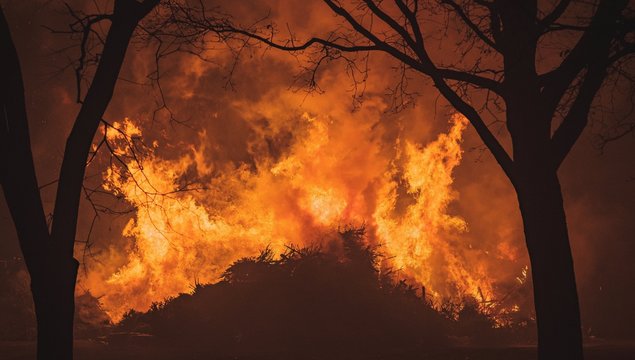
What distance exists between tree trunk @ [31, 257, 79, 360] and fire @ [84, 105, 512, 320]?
1002 centimetres

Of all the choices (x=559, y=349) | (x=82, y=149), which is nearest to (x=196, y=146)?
(x=82, y=149)

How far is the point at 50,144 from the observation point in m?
19.8

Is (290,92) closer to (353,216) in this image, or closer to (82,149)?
(353,216)

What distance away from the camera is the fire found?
15.2 metres

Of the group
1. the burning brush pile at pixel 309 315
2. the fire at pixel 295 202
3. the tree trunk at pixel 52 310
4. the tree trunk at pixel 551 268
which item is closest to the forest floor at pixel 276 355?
the burning brush pile at pixel 309 315

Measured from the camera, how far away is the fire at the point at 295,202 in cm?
1523

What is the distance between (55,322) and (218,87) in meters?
13.1

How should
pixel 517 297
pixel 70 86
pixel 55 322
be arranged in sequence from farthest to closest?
1. pixel 70 86
2. pixel 517 297
3. pixel 55 322

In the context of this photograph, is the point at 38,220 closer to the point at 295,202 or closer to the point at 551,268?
the point at 551,268

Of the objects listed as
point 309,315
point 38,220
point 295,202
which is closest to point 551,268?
point 38,220

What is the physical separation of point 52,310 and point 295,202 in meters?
10.8

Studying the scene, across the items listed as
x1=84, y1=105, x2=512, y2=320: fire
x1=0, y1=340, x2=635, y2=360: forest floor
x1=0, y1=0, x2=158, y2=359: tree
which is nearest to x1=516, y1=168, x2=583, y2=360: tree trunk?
x1=0, y1=340, x2=635, y2=360: forest floor

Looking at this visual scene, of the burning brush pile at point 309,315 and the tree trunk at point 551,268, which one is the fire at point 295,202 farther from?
the tree trunk at point 551,268

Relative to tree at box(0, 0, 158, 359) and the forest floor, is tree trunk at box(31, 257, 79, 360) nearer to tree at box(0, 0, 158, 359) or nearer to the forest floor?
tree at box(0, 0, 158, 359)
